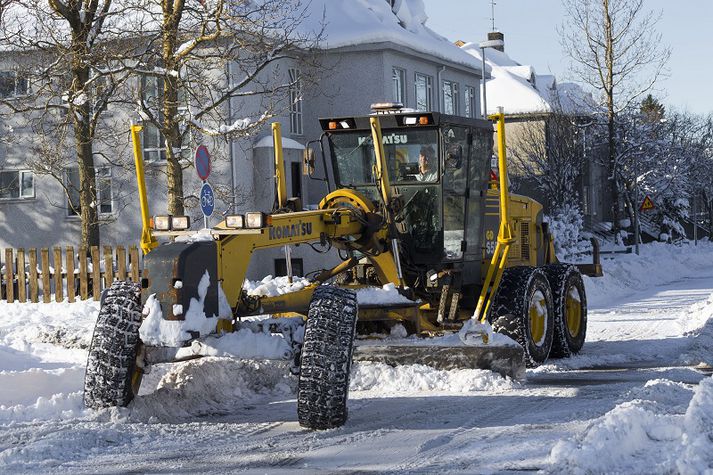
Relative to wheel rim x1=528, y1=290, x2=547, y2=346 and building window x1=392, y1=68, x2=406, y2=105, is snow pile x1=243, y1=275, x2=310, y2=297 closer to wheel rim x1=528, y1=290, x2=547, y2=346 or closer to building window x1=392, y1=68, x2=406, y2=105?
wheel rim x1=528, y1=290, x2=547, y2=346

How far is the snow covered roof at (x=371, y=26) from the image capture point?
3262cm

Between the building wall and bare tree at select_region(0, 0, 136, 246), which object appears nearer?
bare tree at select_region(0, 0, 136, 246)

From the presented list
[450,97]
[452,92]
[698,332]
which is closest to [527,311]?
[698,332]

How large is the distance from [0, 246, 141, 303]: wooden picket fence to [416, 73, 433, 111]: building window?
15317 mm

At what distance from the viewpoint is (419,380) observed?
10.8 meters

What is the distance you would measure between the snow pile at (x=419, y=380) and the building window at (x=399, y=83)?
23925 mm

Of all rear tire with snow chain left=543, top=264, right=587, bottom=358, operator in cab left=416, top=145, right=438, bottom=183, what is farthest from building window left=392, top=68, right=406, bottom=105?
operator in cab left=416, top=145, right=438, bottom=183

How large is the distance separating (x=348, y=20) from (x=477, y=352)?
79.8ft

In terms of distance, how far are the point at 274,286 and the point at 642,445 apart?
192 inches

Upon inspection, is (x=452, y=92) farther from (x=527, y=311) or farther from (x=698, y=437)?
(x=698, y=437)

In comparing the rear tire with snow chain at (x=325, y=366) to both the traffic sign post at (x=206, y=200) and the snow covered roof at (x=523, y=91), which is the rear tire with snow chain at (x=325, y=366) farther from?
the snow covered roof at (x=523, y=91)

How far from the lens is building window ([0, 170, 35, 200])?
3253cm

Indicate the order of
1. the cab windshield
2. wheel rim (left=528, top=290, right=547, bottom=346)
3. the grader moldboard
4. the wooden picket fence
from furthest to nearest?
the wooden picket fence → wheel rim (left=528, top=290, right=547, bottom=346) → the cab windshield → the grader moldboard

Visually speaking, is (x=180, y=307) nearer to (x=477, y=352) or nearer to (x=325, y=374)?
(x=325, y=374)
